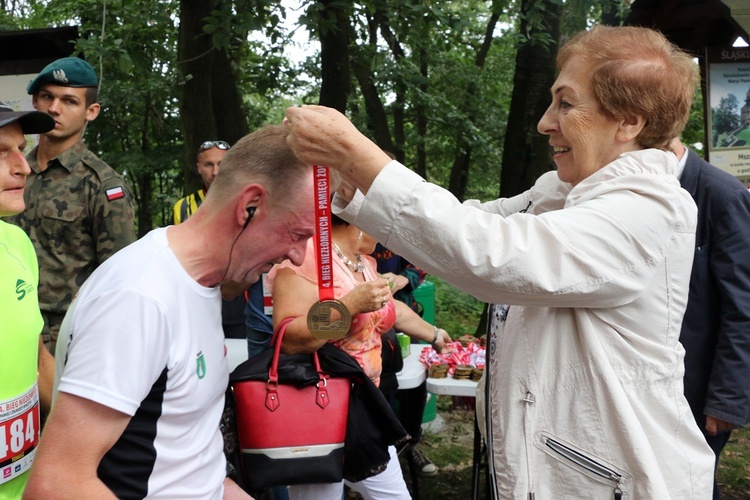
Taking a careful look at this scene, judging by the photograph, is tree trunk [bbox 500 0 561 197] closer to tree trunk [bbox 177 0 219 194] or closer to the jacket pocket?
tree trunk [bbox 177 0 219 194]

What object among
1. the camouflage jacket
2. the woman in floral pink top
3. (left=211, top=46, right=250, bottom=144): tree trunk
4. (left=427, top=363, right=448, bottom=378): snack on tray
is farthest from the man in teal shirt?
(left=211, top=46, right=250, bottom=144): tree trunk

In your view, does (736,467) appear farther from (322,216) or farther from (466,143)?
(466,143)

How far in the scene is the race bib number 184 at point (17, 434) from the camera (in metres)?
1.96

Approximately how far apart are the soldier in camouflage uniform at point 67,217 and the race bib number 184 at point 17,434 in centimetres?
198

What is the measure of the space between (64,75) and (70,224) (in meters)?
0.94

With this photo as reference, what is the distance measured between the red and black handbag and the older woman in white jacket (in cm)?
93

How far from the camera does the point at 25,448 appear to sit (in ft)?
6.74

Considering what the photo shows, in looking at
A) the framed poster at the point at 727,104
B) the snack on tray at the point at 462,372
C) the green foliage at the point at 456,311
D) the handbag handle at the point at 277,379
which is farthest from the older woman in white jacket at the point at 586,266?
the green foliage at the point at 456,311

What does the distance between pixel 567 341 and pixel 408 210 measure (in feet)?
1.64

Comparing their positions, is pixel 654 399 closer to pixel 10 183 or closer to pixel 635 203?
pixel 635 203

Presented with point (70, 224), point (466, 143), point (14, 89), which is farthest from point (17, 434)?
point (466, 143)

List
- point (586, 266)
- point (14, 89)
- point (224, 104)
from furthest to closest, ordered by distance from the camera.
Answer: point (224, 104) < point (14, 89) < point (586, 266)

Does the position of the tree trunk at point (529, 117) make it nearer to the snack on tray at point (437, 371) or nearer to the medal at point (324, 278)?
the snack on tray at point (437, 371)

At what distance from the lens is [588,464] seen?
1.68m
